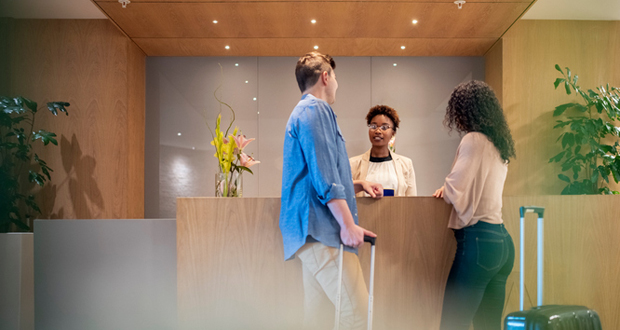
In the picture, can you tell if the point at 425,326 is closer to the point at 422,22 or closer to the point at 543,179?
the point at 543,179

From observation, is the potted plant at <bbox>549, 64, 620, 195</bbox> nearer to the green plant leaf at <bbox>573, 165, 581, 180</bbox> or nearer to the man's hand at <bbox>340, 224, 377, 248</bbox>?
the green plant leaf at <bbox>573, 165, 581, 180</bbox>

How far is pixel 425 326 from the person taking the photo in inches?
72.9

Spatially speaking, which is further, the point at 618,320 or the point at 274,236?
the point at 618,320

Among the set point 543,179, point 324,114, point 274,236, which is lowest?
point 274,236

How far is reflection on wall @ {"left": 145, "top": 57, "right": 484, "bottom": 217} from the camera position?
142 inches

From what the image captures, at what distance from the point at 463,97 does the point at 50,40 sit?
2.46 metres

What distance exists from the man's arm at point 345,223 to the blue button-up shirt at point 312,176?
2cm

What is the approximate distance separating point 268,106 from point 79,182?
1.38 metres

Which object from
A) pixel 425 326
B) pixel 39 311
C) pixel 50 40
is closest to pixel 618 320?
pixel 425 326

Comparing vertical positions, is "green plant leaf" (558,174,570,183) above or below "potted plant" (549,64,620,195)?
below

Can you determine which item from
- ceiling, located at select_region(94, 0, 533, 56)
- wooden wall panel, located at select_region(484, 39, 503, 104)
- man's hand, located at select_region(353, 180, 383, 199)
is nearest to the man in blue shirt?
man's hand, located at select_region(353, 180, 383, 199)

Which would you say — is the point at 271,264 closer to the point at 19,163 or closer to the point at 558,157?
the point at 558,157

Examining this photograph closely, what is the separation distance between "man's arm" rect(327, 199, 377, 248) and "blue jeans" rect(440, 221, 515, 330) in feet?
1.63

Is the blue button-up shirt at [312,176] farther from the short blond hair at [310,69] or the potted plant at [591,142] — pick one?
the potted plant at [591,142]
